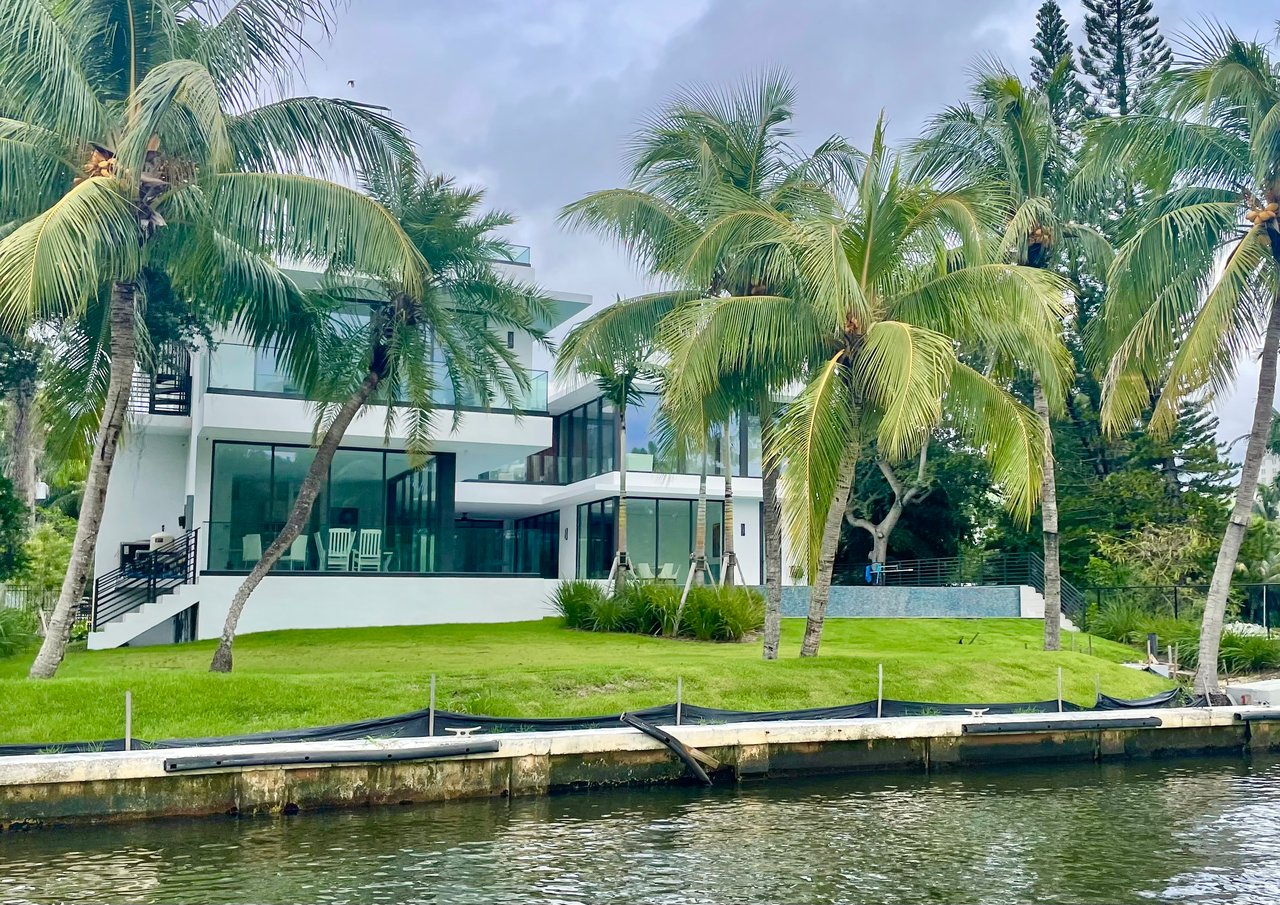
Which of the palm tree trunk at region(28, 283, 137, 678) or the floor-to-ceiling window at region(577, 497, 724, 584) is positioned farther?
the floor-to-ceiling window at region(577, 497, 724, 584)

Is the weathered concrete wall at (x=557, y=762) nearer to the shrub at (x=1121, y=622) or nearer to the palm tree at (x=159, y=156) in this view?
the palm tree at (x=159, y=156)

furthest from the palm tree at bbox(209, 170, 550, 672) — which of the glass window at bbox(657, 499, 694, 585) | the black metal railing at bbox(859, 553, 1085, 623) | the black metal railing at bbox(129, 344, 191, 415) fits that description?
the black metal railing at bbox(859, 553, 1085, 623)

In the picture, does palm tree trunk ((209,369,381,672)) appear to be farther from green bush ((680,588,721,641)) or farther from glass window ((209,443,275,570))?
green bush ((680,588,721,641))

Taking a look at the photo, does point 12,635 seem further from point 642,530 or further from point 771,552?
point 642,530

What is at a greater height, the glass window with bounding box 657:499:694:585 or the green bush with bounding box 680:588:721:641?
the glass window with bounding box 657:499:694:585

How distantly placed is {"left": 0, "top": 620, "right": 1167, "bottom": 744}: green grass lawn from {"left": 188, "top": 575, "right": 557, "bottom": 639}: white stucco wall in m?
0.72

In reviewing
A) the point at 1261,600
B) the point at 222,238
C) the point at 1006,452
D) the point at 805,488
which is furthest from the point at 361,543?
the point at 1261,600

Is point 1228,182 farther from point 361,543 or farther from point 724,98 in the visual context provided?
point 361,543

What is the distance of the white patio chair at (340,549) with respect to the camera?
25.0m

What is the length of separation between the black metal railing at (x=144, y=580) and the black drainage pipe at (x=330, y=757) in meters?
12.2

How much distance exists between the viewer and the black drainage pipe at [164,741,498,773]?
1151 centimetres

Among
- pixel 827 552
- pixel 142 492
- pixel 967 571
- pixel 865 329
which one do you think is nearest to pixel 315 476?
pixel 827 552

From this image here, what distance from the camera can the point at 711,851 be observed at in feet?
34.6

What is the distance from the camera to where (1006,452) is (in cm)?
1659
